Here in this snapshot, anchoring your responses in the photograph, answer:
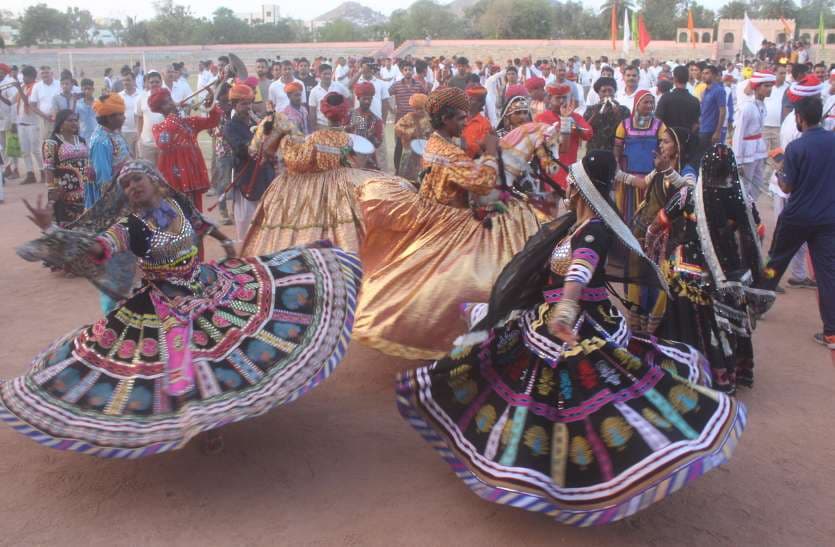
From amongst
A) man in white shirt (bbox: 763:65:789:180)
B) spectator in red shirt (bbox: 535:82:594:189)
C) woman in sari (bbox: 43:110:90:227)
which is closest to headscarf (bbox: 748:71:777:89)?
man in white shirt (bbox: 763:65:789:180)

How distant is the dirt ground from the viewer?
3.84 meters

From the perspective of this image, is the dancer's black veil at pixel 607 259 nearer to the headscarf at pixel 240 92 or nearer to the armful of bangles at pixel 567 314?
the armful of bangles at pixel 567 314

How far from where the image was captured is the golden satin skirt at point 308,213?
22.8 feet

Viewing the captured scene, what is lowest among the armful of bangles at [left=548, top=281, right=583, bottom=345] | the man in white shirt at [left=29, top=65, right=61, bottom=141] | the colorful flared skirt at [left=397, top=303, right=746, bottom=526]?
the colorful flared skirt at [left=397, top=303, right=746, bottom=526]

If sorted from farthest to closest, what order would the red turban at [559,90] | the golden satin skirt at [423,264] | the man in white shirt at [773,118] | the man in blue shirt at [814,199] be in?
the man in white shirt at [773,118] < the red turban at [559,90] < the man in blue shirt at [814,199] < the golden satin skirt at [423,264]

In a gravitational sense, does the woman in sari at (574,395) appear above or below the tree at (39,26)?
below

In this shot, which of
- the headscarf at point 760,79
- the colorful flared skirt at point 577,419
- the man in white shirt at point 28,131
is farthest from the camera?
the man in white shirt at point 28,131

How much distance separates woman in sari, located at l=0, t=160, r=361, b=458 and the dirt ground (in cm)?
43

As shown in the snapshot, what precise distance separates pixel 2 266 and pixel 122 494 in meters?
5.96

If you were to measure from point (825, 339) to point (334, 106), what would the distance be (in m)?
4.79

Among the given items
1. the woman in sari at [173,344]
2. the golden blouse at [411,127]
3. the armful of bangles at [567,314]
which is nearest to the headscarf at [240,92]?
the golden blouse at [411,127]

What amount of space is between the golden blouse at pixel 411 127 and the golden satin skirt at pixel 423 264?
3293 millimetres

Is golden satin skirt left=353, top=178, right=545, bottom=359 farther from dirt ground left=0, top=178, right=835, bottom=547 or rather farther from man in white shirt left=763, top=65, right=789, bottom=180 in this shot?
man in white shirt left=763, top=65, right=789, bottom=180

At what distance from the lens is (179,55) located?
1420 inches
